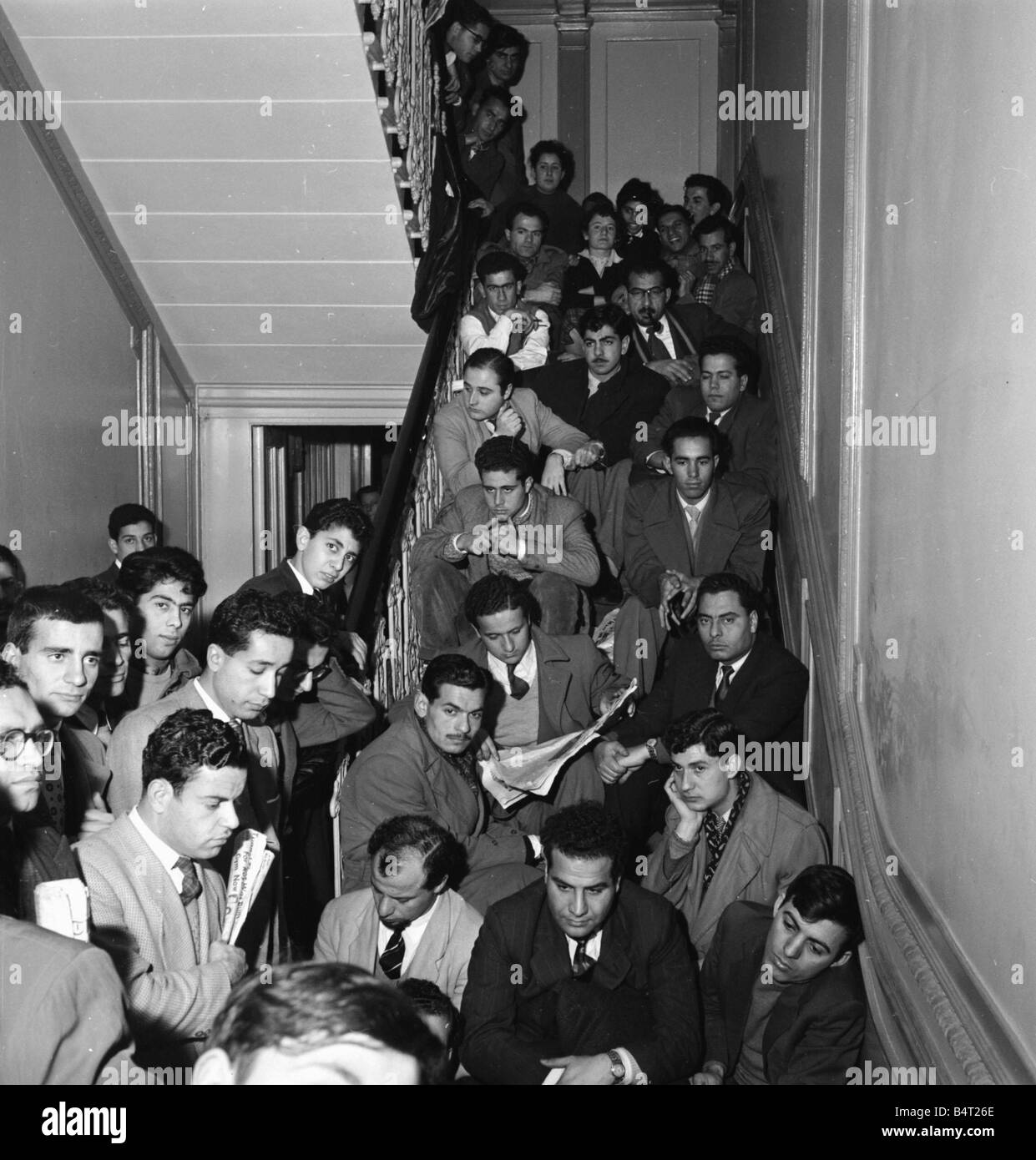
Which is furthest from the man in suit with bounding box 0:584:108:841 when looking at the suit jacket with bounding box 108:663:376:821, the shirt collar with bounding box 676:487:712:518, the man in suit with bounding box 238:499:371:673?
the shirt collar with bounding box 676:487:712:518

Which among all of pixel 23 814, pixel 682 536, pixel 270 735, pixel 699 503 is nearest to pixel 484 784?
pixel 270 735

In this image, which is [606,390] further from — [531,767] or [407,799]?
[407,799]

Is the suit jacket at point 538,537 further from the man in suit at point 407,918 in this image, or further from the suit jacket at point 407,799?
the man in suit at point 407,918

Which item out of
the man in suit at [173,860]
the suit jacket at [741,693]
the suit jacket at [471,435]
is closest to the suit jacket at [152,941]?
the man in suit at [173,860]

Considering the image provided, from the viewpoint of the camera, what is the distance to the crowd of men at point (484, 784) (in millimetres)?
2732

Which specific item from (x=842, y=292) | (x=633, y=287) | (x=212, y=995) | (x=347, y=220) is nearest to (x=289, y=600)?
(x=212, y=995)

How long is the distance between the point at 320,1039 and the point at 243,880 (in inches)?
69.0

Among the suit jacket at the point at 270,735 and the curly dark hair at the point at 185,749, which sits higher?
Answer: the curly dark hair at the point at 185,749

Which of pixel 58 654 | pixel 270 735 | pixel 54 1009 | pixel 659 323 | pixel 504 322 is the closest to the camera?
pixel 54 1009

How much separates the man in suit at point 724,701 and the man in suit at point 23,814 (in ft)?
6.61

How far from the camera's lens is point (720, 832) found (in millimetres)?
→ 3811

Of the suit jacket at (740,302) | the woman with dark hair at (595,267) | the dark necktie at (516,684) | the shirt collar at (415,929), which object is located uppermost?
Answer: the woman with dark hair at (595,267)

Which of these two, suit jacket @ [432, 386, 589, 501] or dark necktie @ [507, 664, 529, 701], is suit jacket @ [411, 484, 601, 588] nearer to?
suit jacket @ [432, 386, 589, 501]

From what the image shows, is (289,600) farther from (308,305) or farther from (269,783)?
(308,305)
